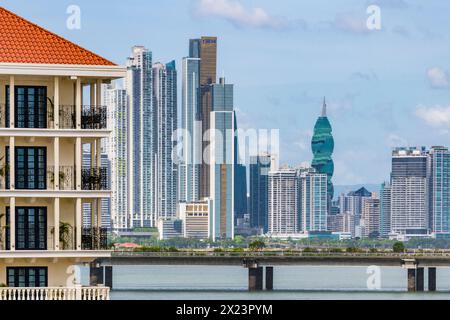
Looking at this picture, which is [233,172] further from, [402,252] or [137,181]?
[402,252]

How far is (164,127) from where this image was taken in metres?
174

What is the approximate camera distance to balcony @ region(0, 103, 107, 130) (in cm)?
3403

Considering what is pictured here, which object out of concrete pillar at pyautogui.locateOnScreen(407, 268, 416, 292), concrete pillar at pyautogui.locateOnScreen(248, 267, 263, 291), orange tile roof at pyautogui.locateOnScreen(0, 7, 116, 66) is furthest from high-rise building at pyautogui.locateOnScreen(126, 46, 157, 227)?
orange tile roof at pyautogui.locateOnScreen(0, 7, 116, 66)

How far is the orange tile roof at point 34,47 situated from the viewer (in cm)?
3397

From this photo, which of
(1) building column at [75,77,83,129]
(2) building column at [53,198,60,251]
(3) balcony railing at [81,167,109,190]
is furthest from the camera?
(3) balcony railing at [81,167,109,190]

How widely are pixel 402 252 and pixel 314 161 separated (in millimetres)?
29776

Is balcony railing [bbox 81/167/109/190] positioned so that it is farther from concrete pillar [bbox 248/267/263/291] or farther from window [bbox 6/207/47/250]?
concrete pillar [bbox 248/267/263/291]

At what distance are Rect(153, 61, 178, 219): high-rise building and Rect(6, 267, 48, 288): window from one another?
115 meters

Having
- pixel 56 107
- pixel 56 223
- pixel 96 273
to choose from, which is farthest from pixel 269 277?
pixel 56 107

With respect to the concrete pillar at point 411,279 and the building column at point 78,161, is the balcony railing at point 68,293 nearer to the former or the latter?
the building column at point 78,161

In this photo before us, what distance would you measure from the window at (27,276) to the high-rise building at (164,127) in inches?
4517

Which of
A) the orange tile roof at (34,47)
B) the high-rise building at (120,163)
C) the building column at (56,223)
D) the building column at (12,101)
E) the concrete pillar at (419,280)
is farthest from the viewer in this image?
the high-rise building at (120,163)

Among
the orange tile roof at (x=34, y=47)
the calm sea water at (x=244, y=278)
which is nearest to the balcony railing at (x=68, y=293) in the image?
the orange tile roof at (x=34, y=47)
